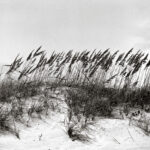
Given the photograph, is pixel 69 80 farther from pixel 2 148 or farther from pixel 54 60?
pixel 2 148

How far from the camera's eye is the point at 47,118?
4.36 metres

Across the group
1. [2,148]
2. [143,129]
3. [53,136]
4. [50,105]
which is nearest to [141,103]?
[143,129]

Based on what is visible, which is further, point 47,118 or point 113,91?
point 113,91

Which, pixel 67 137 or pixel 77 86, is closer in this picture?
pixel 67 137

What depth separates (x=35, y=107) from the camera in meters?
4.44

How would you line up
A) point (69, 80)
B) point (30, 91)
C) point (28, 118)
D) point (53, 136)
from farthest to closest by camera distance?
point (69, 80), point (30, 91), point (28, 118), point (53, 136)

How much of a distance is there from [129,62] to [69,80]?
4.61 ft

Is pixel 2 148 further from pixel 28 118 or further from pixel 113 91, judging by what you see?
pixel 113 91

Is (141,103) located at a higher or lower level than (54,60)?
lower

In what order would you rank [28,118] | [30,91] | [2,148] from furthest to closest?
[30,91] < [28,118] < [2,148]

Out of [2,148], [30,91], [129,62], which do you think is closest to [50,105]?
[30,91]

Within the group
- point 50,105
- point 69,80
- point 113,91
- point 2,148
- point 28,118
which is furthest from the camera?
point 69,80

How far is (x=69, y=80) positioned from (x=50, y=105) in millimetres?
1883

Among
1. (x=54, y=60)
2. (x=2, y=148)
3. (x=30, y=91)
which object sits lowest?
(x=2, y=148)
